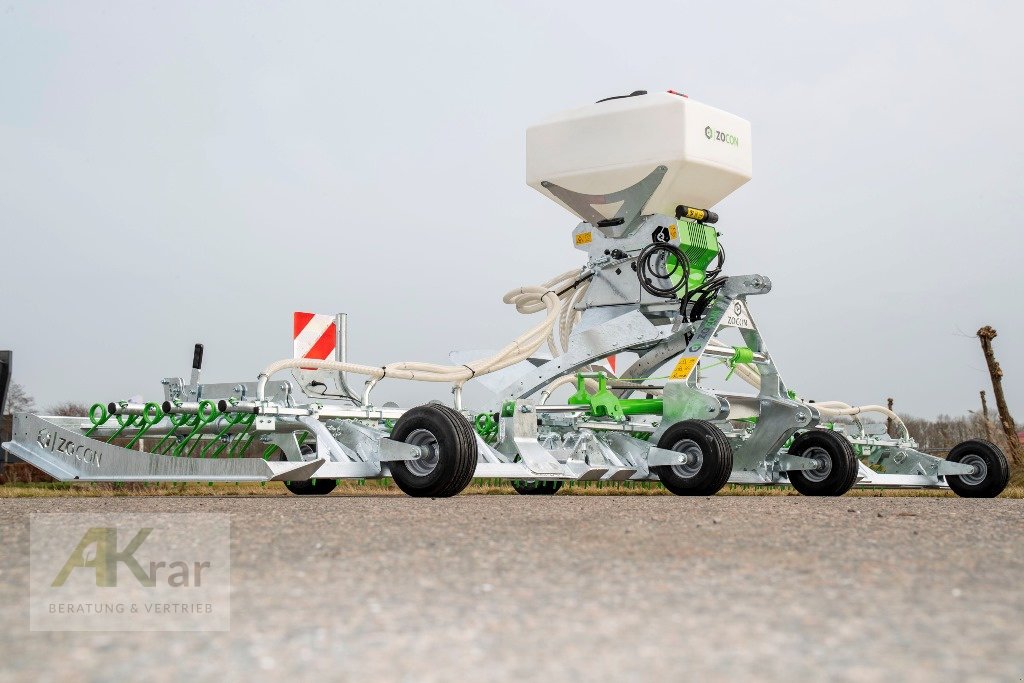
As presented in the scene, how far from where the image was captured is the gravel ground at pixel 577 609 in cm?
226

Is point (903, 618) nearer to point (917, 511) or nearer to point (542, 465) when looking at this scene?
Result: point (917, 511)

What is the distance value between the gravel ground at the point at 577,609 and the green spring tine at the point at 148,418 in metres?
3.63

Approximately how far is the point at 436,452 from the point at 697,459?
8.43 ft

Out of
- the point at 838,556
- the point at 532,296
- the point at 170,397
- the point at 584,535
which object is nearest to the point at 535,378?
the point at 532,296

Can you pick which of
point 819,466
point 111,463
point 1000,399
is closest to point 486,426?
point 111,463

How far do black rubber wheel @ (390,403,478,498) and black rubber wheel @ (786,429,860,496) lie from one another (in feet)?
13.4

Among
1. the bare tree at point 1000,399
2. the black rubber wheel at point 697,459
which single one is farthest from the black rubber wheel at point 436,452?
the bare tree at point 1000,399

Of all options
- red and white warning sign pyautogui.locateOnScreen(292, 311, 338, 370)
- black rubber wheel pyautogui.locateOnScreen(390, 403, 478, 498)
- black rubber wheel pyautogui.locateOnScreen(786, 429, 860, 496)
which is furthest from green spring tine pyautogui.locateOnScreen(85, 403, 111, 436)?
black rubber wheel pyautogui.locateOnScreen(786, 429, 860, 496)

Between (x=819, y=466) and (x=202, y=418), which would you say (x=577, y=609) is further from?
(x=819, y=466)

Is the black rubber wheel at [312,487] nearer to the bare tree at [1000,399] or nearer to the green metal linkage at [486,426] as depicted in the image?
the green metal linkage at [486,426]

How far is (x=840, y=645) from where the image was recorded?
8.00 feet

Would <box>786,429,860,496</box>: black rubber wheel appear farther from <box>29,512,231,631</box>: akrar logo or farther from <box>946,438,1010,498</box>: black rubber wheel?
<box>29,512,231,631</box>: akrar logo

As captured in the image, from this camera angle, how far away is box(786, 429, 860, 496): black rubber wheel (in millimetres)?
9719

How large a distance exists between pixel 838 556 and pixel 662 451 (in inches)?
197
